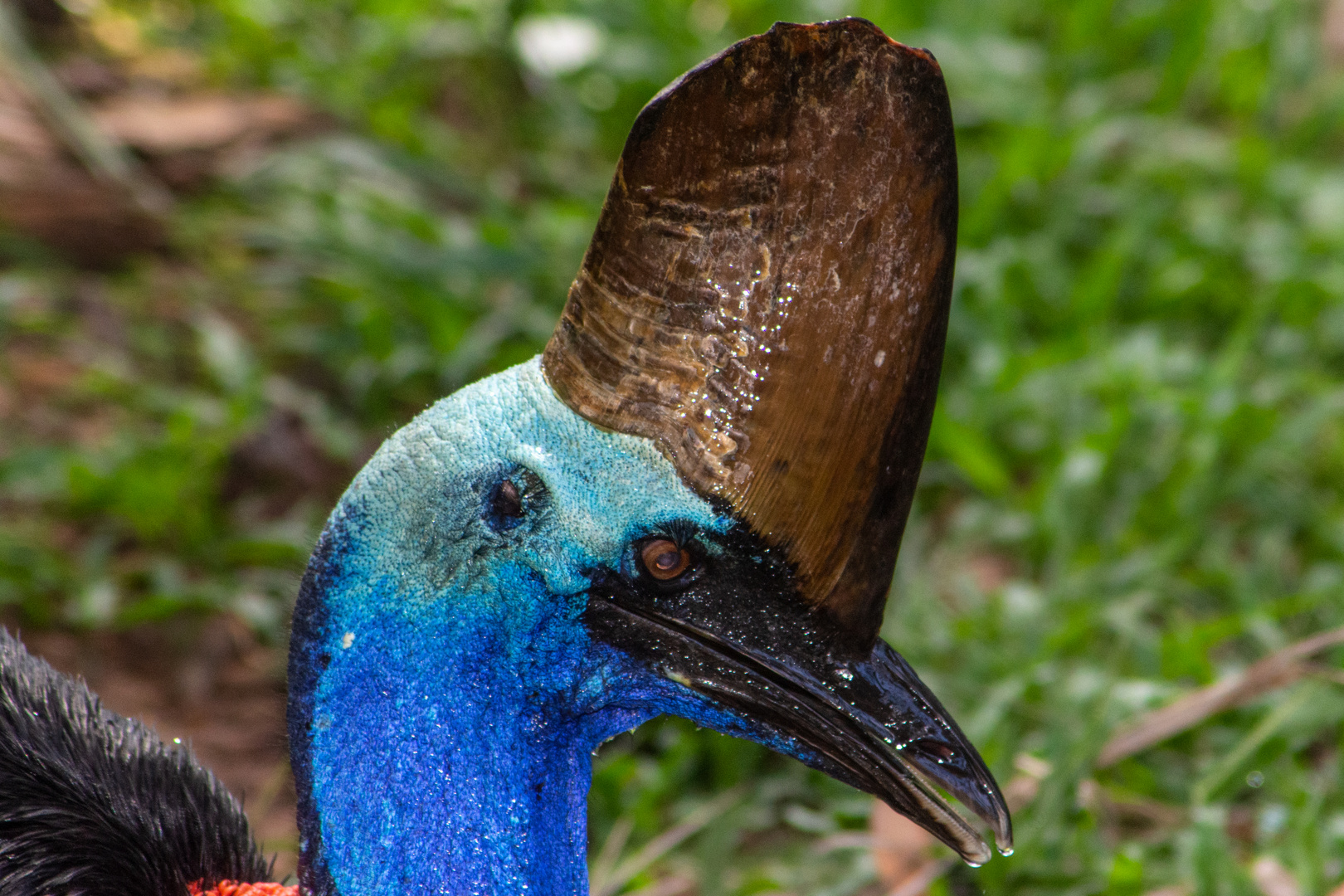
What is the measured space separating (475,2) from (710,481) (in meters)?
3.47

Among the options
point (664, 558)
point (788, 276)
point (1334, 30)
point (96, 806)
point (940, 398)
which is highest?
point (1334, 30)

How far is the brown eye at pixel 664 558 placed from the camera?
1.50 metres

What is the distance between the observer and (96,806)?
1.76 meters

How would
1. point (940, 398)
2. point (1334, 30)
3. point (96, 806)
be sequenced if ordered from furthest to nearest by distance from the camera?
point (1334, 30), point (940, 398), point (96, 806)

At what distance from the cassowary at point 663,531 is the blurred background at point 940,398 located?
829 mm

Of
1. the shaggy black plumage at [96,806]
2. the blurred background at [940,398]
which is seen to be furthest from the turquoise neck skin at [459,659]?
the blurred background at [940,398]

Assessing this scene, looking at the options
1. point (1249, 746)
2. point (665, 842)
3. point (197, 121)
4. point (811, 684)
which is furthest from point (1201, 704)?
point (197, 121)

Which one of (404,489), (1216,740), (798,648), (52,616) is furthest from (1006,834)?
(52,616)

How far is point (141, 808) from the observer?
5.89 ft

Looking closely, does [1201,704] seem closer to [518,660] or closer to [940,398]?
[940,398]

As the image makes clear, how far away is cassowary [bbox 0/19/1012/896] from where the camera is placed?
1405 mm

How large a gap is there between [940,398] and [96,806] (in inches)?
91.8

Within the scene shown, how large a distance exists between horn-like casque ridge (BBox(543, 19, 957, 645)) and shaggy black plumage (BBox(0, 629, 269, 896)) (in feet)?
2.66

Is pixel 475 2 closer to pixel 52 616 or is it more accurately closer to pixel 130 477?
pixel 130 477
